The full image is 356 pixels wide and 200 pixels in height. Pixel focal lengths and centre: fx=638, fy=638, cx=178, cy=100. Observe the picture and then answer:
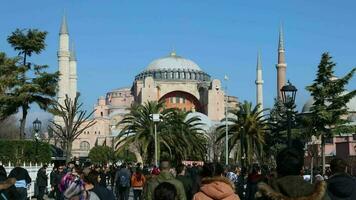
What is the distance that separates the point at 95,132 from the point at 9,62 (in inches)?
3480

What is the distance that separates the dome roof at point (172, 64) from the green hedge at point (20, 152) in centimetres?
9365

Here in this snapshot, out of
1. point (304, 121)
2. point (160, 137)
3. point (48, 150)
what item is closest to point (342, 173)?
point (304, 121)

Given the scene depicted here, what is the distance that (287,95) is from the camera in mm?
14922

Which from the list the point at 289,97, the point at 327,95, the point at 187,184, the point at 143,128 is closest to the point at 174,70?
the point at 143,128

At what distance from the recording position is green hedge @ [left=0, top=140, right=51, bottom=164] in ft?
97.1

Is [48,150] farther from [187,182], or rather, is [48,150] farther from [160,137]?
[187,182]

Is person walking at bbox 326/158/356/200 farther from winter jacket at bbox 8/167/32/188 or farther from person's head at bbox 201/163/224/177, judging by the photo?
winter jacket at bbox 8/167/32/188

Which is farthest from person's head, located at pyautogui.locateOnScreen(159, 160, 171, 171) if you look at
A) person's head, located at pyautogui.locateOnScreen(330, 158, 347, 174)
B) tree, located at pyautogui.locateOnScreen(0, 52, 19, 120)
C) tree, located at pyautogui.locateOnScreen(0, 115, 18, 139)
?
tree, located at pyautogui.locateOnScreen(0, 115, 18, 139)

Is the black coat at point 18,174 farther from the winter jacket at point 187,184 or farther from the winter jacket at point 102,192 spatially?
the winter jacket at point 187,184

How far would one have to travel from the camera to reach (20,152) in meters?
30.3

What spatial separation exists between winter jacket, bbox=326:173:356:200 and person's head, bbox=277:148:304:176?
158cm

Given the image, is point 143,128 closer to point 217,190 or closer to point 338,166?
point 338,166

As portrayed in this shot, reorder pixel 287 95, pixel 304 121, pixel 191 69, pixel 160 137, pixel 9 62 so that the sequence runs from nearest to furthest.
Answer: pixel 287 95 → pixel 304 121 → pixel 9 62 → pixel 160 137 → pixel 191 69

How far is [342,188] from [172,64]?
120 m
